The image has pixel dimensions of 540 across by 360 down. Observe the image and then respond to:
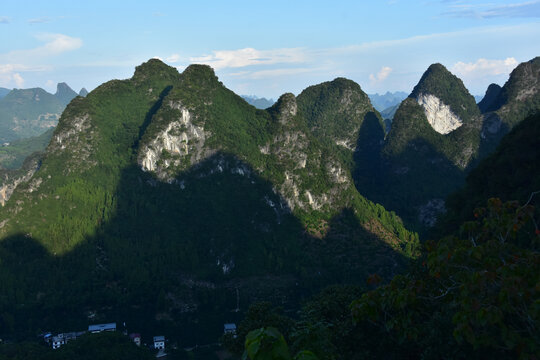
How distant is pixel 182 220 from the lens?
2109 inches

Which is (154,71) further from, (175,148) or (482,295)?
(482,295)

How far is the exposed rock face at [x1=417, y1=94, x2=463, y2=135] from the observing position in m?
109

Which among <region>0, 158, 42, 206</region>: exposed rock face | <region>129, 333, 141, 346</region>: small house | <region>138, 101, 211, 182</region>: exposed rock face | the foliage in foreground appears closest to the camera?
the foliage in foreground

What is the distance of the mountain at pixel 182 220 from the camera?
44.2 meters

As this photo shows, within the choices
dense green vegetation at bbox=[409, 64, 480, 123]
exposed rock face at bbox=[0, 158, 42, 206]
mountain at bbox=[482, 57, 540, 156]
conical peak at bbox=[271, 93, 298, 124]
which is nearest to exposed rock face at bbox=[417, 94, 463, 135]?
dense green vegetation at bbox=[409, 64, 480, 123]

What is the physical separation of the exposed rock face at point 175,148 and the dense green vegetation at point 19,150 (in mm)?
104677

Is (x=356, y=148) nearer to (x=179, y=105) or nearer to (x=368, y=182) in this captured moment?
(x=368, y=182)

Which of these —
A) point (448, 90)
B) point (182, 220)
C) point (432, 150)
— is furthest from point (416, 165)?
point (182, 220)

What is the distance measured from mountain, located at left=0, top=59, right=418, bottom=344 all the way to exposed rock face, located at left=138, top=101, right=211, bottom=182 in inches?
5.5

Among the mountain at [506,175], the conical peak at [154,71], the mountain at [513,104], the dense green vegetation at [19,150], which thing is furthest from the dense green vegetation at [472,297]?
the dense green vegetation at [19,150]

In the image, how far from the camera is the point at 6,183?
3706 inches

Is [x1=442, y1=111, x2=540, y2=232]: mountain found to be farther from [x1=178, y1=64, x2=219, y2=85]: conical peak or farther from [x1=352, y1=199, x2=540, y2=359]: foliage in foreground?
[x1=178, y1=64, x2=219, y2=85]: conical peak

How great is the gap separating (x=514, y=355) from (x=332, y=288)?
19.4 metres

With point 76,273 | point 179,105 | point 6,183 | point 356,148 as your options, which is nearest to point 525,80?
point 356,148
